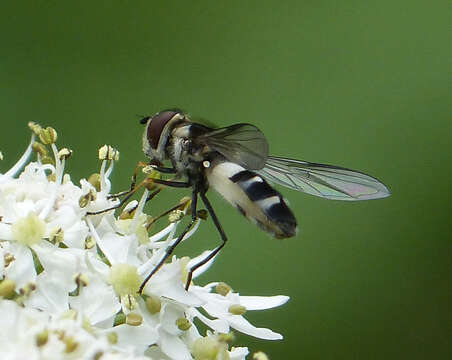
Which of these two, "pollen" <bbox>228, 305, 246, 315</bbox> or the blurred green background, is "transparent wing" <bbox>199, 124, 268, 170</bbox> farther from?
the blurred green background

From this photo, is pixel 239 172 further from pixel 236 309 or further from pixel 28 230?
pixel 28 230


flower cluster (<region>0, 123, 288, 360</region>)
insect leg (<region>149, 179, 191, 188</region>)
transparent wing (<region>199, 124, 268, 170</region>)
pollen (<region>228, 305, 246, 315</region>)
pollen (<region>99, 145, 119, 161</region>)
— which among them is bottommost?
pollen (<region>228, 305, 246, 315</region>)

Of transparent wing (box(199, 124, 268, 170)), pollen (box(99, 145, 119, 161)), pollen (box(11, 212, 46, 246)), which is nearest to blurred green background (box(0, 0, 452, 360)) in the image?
pollen (box(99, 145, 119, 161))

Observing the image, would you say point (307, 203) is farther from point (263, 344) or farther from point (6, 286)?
point (6, 286)

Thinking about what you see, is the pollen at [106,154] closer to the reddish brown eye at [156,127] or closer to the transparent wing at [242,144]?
the reddish brown eye at [156,127]

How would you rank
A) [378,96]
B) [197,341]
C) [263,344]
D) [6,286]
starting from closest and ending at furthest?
1. [6,286]
2. [197,341]
3. [263,344]
4. [378,96]

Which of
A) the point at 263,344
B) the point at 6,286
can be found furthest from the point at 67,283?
the point at 263,344

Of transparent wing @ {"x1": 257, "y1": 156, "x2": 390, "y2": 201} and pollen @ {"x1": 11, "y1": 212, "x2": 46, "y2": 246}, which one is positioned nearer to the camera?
pollen @ {"x1": 11, "y1": 212, "x2": 46, "y2": 246}
